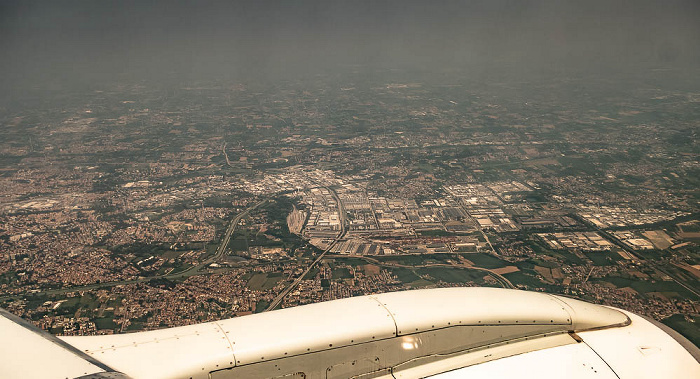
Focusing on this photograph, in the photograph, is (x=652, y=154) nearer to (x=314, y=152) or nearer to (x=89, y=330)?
(x=314, y=152)

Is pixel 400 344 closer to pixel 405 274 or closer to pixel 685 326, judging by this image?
pixel 405 274

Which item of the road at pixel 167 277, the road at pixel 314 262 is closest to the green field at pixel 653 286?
the road at pixel 314 262

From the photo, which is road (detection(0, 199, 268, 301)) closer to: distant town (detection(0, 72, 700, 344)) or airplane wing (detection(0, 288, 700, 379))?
distant town (detection(0, 72, 700, 344))

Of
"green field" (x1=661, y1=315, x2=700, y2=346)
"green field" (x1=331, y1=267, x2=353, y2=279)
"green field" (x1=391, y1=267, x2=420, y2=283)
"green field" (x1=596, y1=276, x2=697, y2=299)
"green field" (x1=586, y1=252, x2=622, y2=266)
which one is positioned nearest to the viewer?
"green field" (x1=661, y1=315, x2=700, y2=346)

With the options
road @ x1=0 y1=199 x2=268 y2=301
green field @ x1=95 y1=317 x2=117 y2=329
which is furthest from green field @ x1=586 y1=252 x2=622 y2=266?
green field @ x1=95 y1=317 x2=117 y2=329

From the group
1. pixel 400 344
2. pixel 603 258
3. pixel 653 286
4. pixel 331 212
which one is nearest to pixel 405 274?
pixel 331 212

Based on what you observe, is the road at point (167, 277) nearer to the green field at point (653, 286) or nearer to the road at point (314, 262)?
the road at point (314, 262)
